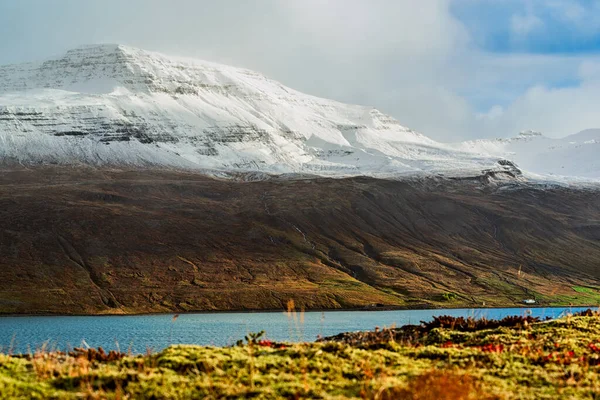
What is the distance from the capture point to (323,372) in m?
13.0

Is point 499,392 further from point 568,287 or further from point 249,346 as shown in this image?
point 568,287

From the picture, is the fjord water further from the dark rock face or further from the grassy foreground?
the grassy foreground

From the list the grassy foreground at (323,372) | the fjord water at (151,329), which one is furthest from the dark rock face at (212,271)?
the grassy foreground at (323,372)

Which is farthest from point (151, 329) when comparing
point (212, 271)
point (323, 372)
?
point (323, 372)

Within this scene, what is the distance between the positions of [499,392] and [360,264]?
17210 centimetres

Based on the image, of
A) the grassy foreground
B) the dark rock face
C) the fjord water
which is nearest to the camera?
the grassy foreground

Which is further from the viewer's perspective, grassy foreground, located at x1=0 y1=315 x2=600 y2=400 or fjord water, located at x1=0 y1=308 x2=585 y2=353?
fjord water, located at x1=0 y1=308 x2=585 y2=353

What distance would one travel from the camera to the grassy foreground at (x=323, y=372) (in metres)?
11.6

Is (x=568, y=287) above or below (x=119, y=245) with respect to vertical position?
below

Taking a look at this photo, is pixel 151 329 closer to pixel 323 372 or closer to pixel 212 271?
pixel 212 271

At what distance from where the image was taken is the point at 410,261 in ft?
618

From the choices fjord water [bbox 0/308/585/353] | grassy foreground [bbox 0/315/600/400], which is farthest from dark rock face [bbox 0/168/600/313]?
grassy foreground [bbox 0/315/600/400]

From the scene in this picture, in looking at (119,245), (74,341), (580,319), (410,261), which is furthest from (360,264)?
(580,319)

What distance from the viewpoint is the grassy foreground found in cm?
1156
